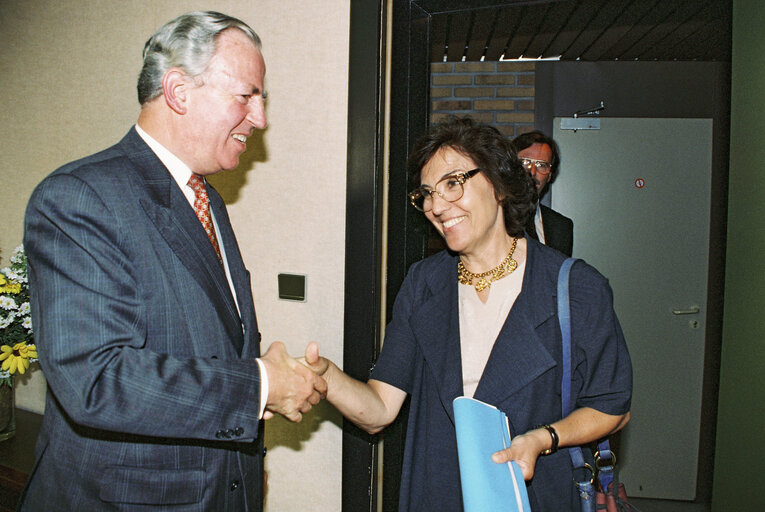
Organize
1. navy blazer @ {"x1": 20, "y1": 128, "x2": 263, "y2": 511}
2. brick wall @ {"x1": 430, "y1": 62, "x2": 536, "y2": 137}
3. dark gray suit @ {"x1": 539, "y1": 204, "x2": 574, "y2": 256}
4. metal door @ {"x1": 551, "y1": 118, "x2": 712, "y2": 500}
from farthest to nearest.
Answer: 1. brick wall @ {"x1": 430, "y1": 62, "x2": 536, "y2": 137}
2. metal door @ {"x1": 551, "y1": 118, "x2": 712, "y2": 500}
3. dark gray suit @ {"x1": 539, "y1": 204, "x2": 574, "y2": 256}
4. navy blazer @ {"x1": 20, "y1": 128, "x2": 263, "y2": 511}

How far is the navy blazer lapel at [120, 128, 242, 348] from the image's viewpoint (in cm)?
114

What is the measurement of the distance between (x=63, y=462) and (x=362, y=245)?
108cm

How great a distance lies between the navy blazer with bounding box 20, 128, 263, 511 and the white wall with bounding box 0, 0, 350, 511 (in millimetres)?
712

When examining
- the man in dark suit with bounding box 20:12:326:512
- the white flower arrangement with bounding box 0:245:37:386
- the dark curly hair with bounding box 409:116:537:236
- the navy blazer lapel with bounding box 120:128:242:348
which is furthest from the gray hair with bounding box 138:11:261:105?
the white flower arrangement with bounding box 0:245:37:386

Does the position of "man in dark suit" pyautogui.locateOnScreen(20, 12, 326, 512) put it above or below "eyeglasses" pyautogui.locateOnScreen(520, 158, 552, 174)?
below

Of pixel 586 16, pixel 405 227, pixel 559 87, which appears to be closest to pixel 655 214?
pixel 559 87

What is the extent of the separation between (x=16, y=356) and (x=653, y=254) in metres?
3.52

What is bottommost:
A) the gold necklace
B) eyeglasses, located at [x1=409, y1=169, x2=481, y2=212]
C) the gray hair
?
the gold necklace

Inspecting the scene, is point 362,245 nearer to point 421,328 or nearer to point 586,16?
point 421,328

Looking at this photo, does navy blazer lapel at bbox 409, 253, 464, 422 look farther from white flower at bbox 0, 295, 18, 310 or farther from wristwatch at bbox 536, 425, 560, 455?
white flower at bbox 0, 295, 18, 310

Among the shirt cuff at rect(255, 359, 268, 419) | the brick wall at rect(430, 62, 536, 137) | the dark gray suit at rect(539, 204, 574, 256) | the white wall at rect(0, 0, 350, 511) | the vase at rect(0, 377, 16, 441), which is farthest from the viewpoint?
the brick wall at rect(430, 62, 536, 137)

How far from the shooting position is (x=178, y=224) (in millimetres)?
1166

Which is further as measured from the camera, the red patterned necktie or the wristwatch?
the red patterned necktie

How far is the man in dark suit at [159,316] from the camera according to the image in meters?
1.00
